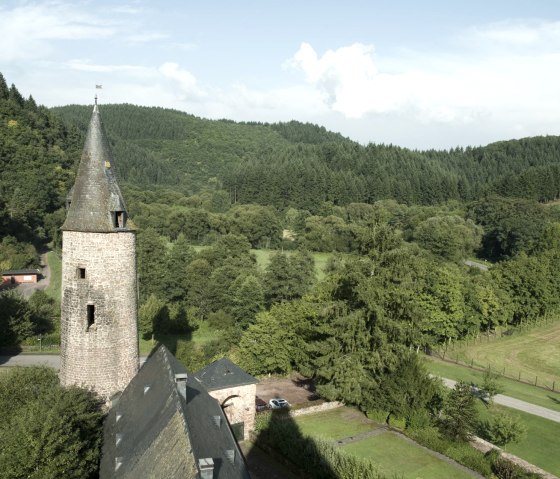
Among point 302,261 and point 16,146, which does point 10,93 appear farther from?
point 302,261

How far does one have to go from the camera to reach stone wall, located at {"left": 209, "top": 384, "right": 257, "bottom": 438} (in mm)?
25750

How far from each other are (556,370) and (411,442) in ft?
84.6

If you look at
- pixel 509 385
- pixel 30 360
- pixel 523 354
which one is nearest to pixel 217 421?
pixel 30 360

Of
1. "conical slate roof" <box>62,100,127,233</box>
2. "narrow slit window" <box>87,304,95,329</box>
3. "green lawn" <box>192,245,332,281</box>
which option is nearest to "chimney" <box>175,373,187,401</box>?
"narrow slit window" <box>87,304,95,329</box>

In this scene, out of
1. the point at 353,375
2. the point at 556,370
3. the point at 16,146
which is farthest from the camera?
the point at 16,146

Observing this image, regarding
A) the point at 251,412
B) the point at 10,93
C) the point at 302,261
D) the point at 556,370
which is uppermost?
the point at 10,93

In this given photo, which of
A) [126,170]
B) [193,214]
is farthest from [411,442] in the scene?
[126,170]

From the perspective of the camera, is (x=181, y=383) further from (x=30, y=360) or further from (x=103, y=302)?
(x=30, y=360)

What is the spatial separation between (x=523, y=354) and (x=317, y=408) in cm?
2888

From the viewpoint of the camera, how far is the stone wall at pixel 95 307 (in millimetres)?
20578

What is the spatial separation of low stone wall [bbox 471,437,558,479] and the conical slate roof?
21484mm

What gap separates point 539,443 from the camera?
2916cm

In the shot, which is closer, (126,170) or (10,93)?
(10,93)

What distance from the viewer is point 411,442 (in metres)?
26.6
